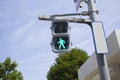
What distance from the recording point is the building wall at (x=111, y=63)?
10.5 meters

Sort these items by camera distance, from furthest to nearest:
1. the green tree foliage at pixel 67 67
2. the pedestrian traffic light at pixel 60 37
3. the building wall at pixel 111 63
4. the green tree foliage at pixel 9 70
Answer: the green tree foliage at pixel 67 67, the green tree foliage at pixel 9 70, the building wall at pixel 111 63, the pedestrian traffic light at pixel 60 37

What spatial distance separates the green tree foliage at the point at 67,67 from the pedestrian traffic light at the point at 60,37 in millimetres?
31814

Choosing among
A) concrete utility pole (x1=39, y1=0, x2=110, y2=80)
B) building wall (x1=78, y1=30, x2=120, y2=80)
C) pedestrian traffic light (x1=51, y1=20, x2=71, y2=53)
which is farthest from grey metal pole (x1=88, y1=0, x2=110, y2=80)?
building wall (x1=78, y1=30, x2=120, y2=80)

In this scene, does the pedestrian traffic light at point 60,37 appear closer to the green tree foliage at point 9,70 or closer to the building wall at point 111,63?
the building wall at point 111,63

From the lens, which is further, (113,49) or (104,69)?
(113,49)

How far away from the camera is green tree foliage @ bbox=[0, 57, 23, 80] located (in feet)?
96.1

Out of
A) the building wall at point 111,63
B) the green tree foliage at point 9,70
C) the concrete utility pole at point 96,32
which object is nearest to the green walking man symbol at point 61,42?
the concrete utility pole at point 96,32

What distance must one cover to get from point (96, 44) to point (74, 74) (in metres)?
32.8

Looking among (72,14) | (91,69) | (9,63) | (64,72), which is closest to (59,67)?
(64,72)

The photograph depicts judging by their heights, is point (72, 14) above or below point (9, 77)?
below

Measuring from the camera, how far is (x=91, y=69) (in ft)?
43.0

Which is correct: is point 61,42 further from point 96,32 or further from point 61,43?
point 96,32

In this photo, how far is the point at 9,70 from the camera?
29.6 meters

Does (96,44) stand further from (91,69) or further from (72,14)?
(91,69)
